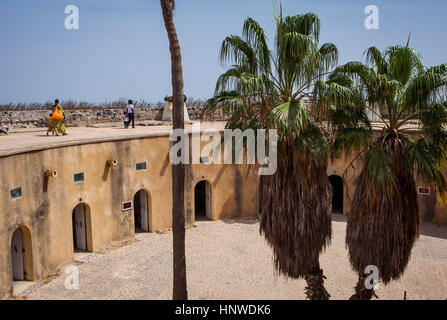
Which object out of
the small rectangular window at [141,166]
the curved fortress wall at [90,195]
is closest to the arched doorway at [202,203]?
the curved fortress wall at [90,195]

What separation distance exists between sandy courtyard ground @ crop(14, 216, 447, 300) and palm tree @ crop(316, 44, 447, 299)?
276 centimetres

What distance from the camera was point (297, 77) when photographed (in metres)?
8.85

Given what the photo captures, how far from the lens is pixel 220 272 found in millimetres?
14070

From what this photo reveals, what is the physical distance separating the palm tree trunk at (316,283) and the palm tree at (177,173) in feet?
9.48

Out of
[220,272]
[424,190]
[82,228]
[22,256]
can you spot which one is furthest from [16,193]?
[424,190]

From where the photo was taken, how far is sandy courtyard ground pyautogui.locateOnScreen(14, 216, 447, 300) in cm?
1253

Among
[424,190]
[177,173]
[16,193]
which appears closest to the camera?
[177,173]

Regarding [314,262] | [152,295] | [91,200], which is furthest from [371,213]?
[91,200]

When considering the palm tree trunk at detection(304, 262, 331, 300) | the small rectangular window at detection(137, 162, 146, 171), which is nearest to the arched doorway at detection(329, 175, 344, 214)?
the small rectangular window at detection(137, 162, 146, 171)

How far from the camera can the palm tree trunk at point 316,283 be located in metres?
9.90

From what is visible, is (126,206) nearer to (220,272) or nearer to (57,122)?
(57,122)

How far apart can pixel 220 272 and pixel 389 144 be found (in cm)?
715

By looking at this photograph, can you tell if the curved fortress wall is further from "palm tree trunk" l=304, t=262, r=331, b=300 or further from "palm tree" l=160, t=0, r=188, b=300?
"palm tree trunk" l=304, t=262, r=331, b=300
